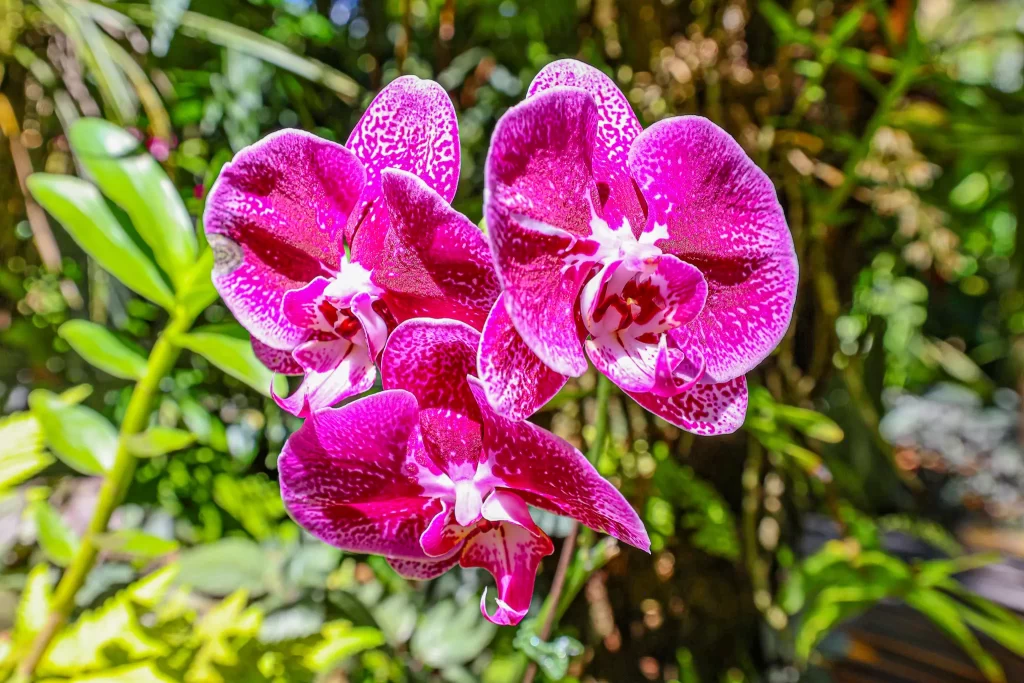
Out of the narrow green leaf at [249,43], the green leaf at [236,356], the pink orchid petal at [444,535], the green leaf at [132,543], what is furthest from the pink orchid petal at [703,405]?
the narrow green leaf at [249,43]

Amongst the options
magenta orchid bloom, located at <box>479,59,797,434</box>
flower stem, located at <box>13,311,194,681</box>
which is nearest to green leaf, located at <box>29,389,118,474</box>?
flower stem, located at <box>13,311,194,681</box>

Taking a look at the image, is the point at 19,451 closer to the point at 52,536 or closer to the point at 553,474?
the point at 52,536

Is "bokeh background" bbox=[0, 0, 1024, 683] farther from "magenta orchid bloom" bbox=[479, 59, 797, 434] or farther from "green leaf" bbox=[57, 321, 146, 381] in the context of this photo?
"magenta orchid bloom" bbox=[479, 59, 797, 434]

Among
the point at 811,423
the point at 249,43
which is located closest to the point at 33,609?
the point at 249,43

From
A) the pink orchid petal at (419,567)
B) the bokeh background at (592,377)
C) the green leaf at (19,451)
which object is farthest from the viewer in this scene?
the bokeh background at (592,377)

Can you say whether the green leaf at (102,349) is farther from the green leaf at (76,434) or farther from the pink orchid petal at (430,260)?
the pink orchid petal at (430,260)

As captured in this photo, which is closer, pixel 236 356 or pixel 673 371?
pixel 673 371
